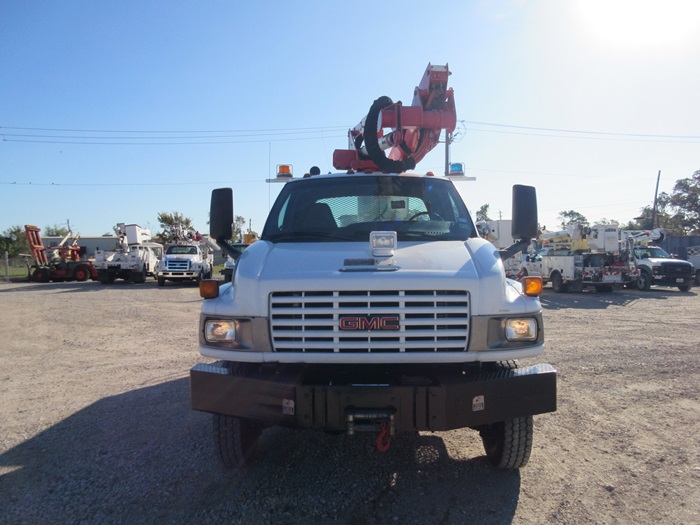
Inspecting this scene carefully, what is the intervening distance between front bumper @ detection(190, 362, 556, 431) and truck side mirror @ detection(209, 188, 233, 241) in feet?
4.54

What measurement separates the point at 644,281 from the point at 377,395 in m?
21.2

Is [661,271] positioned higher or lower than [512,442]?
lower

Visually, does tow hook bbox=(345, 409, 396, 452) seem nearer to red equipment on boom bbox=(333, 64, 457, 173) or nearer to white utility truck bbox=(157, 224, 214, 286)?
red equipment on boom bbox=(333, 64, 457, 173)

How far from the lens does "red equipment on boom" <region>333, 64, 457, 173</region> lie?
19.2 ft

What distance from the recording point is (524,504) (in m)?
3.19

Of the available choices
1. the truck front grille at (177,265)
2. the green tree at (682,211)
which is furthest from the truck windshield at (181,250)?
the green tree at (682,211)

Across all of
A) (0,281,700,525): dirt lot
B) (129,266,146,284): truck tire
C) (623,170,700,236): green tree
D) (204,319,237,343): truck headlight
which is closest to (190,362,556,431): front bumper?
(204,319,237,343): truck headlight

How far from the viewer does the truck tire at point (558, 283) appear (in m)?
19.6

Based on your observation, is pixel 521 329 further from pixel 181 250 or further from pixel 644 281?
pixel 181 250

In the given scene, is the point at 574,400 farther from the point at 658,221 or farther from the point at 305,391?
the point at 658,221

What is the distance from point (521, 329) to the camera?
3.13 m

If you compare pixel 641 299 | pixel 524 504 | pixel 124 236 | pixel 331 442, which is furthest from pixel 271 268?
pixel 124 236

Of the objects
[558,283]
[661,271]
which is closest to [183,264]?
[558,283]

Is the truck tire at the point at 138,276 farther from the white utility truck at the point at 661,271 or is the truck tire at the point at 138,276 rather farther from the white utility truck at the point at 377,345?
the white utility truck at the point at 377,345
